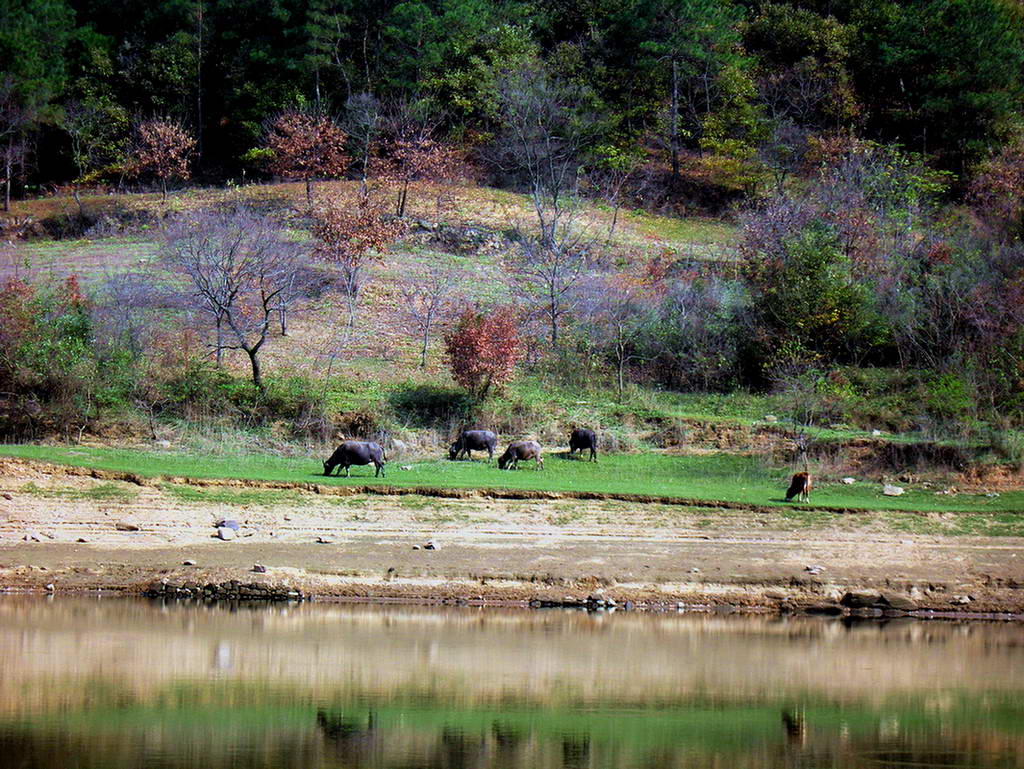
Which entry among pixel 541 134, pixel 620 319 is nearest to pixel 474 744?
pixel 620 319

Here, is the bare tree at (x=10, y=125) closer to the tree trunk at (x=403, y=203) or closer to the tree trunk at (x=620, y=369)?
the tree trunk at (x=403, y=203)

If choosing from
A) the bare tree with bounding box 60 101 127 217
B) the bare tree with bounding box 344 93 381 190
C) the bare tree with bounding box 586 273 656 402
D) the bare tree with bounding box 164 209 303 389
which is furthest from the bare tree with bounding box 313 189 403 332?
the bare tree with bounding box 60 101 127 217

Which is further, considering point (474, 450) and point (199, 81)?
point (199, 81)

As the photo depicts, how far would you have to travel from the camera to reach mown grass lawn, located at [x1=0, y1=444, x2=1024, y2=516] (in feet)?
94.2

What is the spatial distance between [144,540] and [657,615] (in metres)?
10.2

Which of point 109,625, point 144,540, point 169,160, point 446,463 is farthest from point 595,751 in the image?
point 169,160

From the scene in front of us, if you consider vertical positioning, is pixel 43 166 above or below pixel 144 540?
above

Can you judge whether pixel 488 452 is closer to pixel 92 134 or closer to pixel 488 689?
pixel 488 689

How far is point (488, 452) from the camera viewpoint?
35.8 metres

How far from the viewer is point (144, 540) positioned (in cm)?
2427

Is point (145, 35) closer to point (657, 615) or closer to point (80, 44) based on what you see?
point (80, 44)

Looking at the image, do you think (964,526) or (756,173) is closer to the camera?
(964,526)

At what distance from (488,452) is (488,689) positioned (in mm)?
18620

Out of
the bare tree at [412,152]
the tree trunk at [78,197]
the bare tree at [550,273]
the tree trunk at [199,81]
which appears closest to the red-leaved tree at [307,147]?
the bare tree at [412,152]
